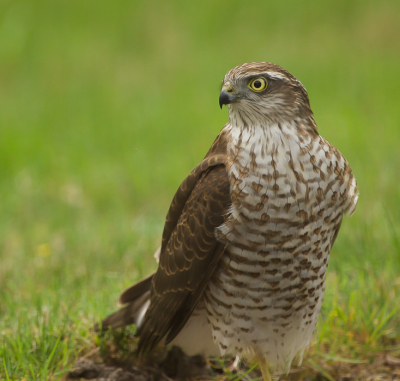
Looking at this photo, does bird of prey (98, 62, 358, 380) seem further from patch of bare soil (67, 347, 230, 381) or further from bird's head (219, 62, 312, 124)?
patch of bare soil (67, 347, 230, 381)

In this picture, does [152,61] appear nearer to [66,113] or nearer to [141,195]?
[66,113]

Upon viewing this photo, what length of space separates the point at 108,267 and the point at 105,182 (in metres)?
2.42

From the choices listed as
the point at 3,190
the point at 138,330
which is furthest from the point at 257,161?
the point at 3,190

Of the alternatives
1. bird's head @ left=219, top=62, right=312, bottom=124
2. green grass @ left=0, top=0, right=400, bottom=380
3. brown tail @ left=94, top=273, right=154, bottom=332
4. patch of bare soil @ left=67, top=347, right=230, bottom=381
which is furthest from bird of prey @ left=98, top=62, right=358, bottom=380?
green grass @ left=0, top=0, right=400, bottom=380

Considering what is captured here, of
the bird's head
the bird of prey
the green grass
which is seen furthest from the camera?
the green grass

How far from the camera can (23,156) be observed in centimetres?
793

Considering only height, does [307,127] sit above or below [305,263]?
above

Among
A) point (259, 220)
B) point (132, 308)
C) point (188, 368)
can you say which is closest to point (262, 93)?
point (259, 220)

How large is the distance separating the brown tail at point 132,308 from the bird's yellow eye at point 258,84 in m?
1.44

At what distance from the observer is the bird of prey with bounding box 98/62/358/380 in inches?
106

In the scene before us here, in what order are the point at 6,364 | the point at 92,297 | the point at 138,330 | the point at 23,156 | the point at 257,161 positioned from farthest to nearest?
the point at 23,156, the point at 92,297, the point at 138,330, the point at 6,364, the point at 257,161

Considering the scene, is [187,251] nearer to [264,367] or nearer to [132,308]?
[132,308]

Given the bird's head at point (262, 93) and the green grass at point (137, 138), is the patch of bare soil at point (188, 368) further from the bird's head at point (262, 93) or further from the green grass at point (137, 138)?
the bird's head at point (262, 93)

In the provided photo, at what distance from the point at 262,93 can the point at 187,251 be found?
89 cm
